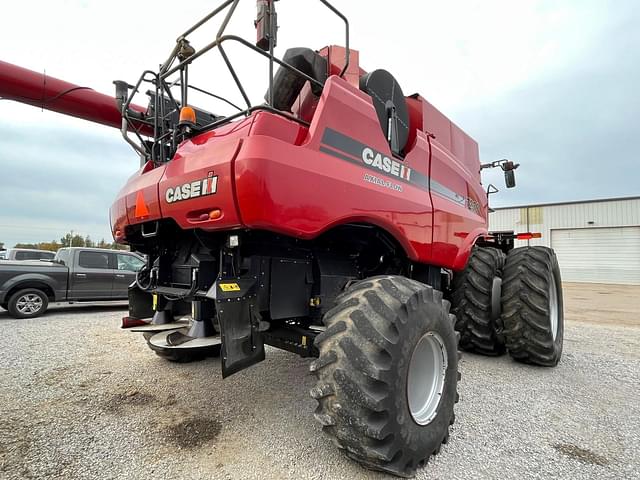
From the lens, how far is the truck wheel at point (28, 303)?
8.17 meters

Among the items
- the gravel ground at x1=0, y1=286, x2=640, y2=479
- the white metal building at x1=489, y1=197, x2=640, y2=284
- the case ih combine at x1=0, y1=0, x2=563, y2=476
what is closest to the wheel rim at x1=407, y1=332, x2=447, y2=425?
the case ih combine at x1=0, y1=0, x2=563, y2=476

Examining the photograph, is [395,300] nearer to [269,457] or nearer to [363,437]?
[363,437]

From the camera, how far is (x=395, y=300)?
222 centimetres

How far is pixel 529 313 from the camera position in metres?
4.06

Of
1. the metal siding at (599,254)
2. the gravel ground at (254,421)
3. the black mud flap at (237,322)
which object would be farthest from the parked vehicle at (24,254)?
the metal siding at (599,254)

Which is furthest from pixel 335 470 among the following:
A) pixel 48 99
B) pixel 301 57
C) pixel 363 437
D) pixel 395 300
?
pixel 48 99

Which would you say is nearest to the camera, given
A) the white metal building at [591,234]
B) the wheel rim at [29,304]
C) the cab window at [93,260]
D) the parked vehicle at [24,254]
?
the wheel rim at [29,304]

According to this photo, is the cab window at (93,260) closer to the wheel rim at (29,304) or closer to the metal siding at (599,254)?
the wheel rim at (29,304)

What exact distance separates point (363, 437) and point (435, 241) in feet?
5.97

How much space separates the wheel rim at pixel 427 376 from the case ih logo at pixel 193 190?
159cm

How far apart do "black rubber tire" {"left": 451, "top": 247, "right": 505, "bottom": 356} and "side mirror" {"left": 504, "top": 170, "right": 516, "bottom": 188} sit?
1.39 metres

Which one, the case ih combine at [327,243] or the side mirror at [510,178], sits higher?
the side mirror at [510,178]

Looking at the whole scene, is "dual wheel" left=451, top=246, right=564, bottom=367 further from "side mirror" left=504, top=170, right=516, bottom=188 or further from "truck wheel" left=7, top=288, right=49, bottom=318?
"truck wheel" left=7, top=288, right=49, bottom=318

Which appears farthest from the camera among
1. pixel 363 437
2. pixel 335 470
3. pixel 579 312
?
pixel 579 312
